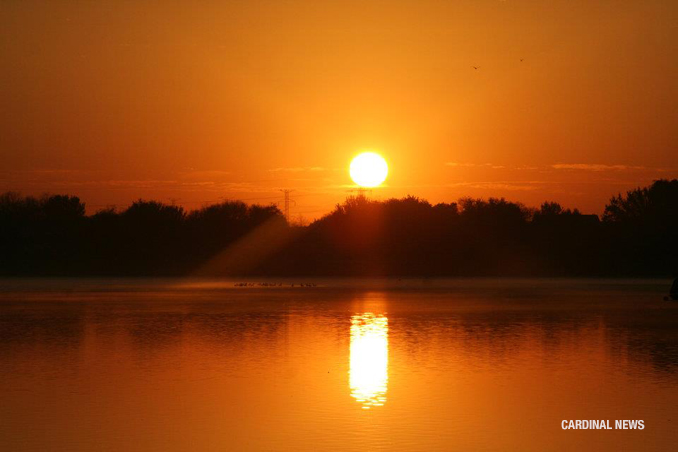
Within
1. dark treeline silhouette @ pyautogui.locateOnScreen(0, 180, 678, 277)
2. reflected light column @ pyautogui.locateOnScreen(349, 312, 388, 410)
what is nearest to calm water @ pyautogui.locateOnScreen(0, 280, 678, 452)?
reflected light column @ pyautogui.locateOnScreen(349, 312, 388, 410)

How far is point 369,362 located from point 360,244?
2987 inches

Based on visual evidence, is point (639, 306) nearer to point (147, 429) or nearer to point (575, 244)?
point (147, 429)

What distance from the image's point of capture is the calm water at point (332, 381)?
12203 mm

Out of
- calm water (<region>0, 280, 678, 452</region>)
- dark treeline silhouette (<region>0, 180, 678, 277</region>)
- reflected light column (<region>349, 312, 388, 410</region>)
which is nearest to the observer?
calm water (<region>0, 280, 678, 452</region>)

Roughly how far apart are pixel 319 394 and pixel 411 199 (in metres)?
86.4

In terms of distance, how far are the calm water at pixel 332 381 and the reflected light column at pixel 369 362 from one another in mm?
46

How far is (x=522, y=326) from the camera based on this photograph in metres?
28.2

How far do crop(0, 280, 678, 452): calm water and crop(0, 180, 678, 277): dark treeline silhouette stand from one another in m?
60.7

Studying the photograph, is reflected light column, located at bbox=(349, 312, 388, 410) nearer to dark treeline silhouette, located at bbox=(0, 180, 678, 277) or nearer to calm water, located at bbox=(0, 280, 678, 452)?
calm water, located at bbox=(0, 280, 678, 452)

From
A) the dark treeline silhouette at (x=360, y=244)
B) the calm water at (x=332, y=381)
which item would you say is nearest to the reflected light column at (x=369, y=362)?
the calm water at (x=332, y=381)

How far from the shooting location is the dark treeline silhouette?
9162 cm

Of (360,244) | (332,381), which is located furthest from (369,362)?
(360,244)

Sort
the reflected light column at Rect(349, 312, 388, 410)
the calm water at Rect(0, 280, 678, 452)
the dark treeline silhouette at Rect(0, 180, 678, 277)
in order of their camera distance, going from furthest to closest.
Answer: the dark treeline silhouette at Rect(0, 180, 678, 277) < the reflected light column at Rect(349, 312, 388, 410) < the calm water at Rect(0, 280, 678, 452)

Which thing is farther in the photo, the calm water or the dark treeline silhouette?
the dark treeline silhouette
